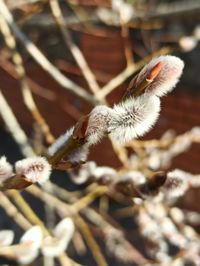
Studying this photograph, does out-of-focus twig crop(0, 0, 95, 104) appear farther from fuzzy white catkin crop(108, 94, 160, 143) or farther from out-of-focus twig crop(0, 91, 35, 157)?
fuzzy white catkin crop(108, 94, 160, 143)

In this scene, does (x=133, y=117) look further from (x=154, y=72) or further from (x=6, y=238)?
(x=6, y=238)

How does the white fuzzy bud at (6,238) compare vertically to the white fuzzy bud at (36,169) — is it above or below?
above

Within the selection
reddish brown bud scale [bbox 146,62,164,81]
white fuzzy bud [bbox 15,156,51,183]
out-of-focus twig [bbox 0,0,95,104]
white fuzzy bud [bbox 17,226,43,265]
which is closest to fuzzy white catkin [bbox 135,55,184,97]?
reddish brown bud scale [bbox 146,62,164,81]

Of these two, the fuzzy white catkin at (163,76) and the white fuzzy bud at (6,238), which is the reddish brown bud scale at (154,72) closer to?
the fuzzy white catkin at (163,76)

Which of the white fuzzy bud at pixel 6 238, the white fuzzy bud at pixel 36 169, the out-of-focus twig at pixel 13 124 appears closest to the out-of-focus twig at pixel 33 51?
the out-of-focus twig at pixel 13 124

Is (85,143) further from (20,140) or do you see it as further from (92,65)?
(92,65)

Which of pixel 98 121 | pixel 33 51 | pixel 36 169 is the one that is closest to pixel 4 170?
pixel 36 169
